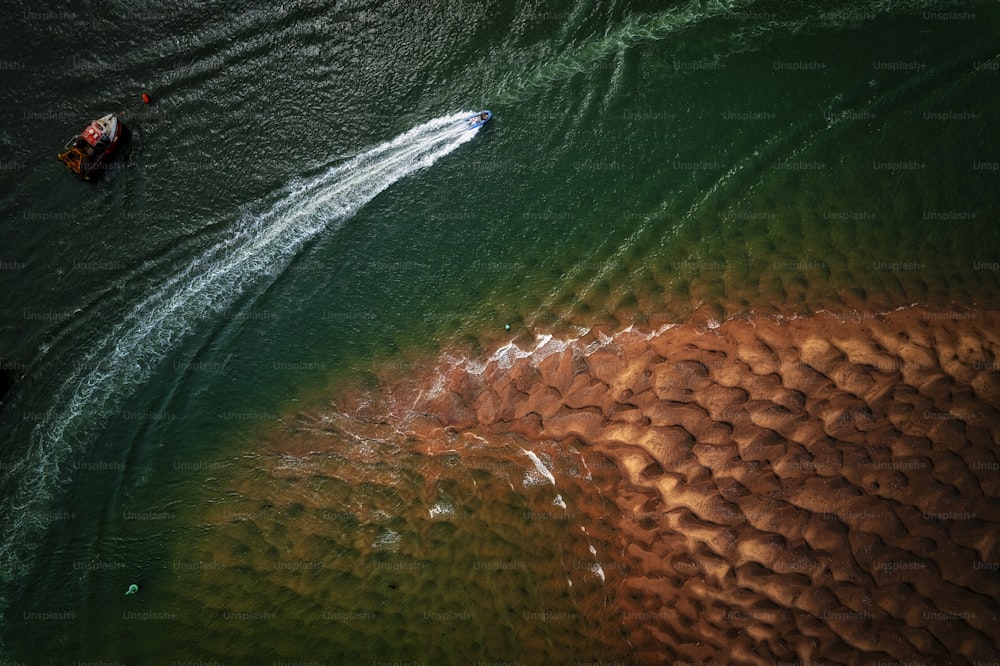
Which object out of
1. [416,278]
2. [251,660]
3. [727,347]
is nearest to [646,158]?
[727,347]

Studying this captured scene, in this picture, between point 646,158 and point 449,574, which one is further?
point 646,158

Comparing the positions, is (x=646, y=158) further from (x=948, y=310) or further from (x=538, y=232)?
(x=948, y=310)

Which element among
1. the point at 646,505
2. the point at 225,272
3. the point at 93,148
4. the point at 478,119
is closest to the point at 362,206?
the point at 478,119

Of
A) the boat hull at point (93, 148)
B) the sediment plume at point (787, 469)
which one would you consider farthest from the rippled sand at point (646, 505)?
the boat hull at point (93, 148)

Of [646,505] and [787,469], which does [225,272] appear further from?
[787,469]

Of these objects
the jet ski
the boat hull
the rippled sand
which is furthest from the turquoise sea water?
the rippled sand

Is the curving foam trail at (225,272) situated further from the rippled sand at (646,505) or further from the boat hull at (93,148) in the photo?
the rippled sand at (646,505)
